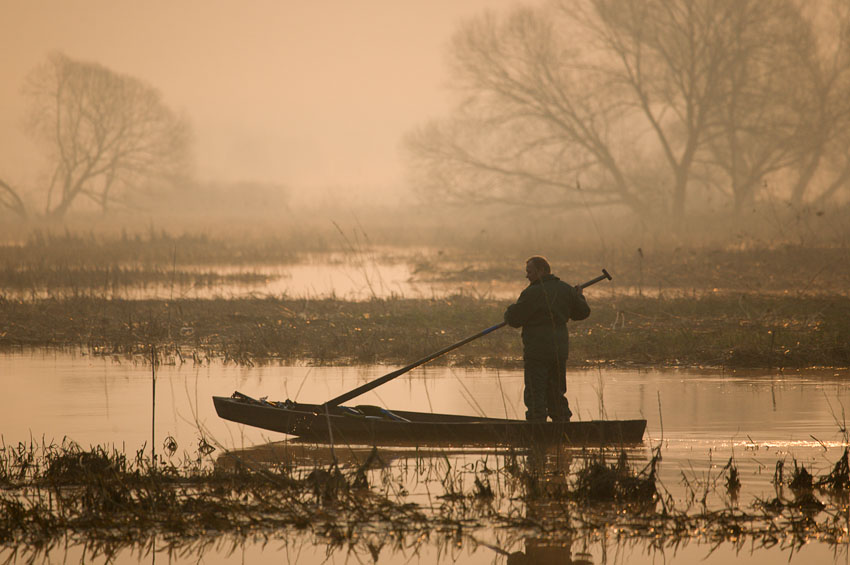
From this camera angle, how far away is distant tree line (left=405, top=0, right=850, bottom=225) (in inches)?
1361

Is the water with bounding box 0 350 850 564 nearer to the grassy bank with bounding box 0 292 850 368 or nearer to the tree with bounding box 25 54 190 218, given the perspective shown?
the grassy bank with bounding box 0 292 850 368

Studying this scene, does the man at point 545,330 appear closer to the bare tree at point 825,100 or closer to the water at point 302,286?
the water at point 302,286

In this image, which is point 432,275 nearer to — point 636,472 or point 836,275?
point 836,275

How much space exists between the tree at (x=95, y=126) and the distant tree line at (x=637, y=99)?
23453 mm

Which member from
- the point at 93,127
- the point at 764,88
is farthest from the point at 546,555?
the point at 93,127

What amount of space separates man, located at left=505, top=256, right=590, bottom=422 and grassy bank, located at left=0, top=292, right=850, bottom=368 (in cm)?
442

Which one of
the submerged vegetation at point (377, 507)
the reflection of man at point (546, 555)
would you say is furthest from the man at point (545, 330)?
the reflection of man at point (546, 555)

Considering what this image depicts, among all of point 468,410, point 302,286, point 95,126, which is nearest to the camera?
point 468,410

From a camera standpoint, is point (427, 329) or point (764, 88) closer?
point (427, 329)

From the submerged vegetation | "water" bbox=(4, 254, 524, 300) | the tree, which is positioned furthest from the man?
the tree

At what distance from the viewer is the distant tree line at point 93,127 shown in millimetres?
55594

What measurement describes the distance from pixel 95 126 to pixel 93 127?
1.23ft

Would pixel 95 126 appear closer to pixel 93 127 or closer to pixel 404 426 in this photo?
pixel 93 127

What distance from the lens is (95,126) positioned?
5588cm
